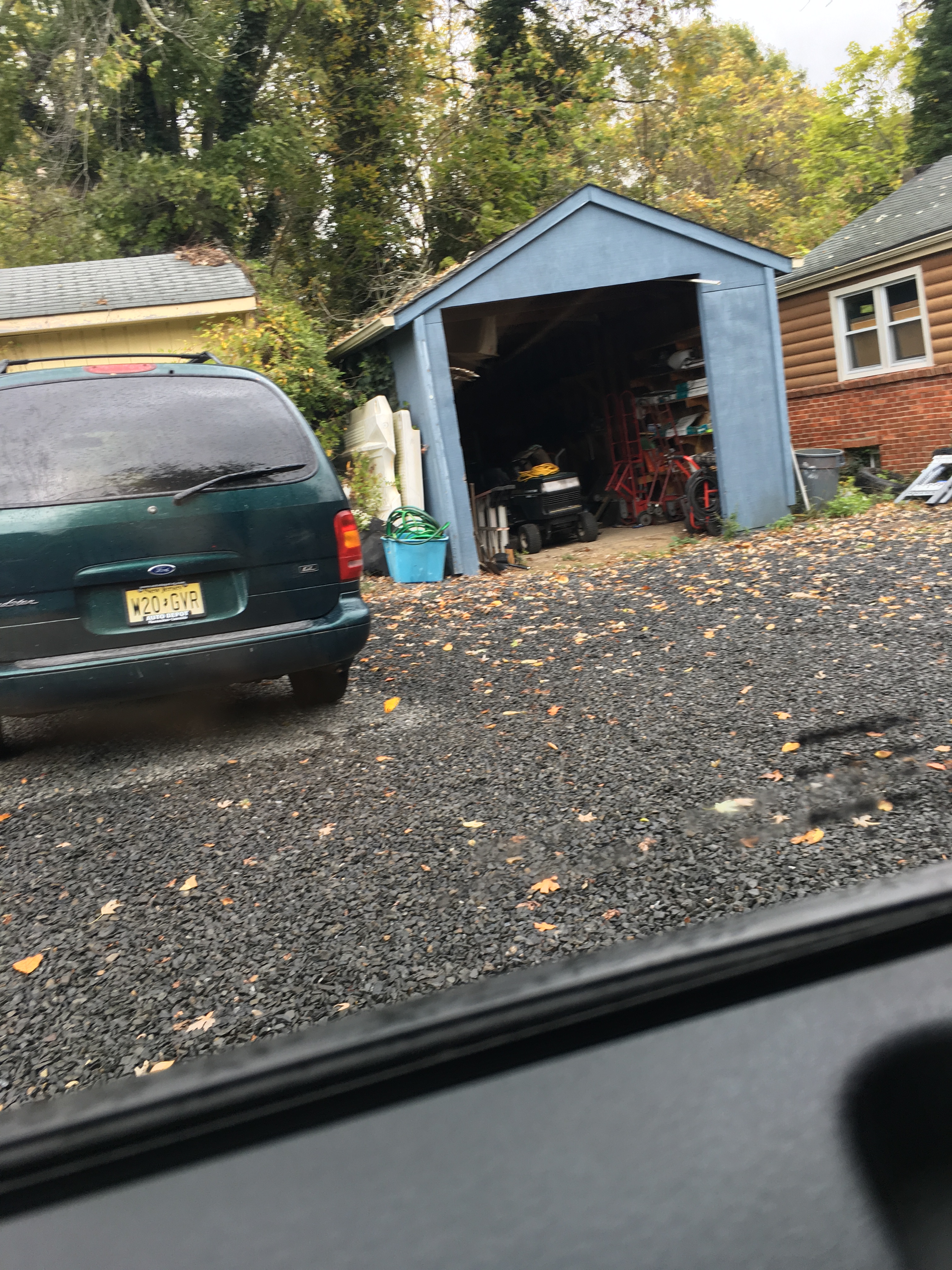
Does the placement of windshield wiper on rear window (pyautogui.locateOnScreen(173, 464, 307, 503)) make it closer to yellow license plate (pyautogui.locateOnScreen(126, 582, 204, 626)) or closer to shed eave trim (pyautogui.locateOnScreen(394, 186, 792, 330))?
yellow license plate (pyautogui.locateOnScreen(126, 582, 204, 626))

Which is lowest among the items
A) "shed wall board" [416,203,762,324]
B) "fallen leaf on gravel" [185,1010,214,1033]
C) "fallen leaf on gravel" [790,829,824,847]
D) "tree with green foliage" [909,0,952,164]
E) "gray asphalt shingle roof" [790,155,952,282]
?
"fallen leaf on gravel" [790,829,824,847]

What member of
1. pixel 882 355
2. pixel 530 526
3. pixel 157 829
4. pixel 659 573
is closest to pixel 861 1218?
pixel 157 829

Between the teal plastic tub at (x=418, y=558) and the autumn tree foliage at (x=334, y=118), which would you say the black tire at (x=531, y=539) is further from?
the autumn tree foliage at (x=334, y=118)

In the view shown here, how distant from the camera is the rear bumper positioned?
425 centimetres

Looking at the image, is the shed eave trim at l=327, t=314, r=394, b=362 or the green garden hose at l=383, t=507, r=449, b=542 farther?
the shed eave trim at l=327, t=314, r=394, b=362

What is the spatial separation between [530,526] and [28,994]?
39.9ft

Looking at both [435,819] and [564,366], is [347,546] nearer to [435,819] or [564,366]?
[435,819]

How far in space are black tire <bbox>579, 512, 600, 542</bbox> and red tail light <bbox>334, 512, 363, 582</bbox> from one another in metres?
10.3

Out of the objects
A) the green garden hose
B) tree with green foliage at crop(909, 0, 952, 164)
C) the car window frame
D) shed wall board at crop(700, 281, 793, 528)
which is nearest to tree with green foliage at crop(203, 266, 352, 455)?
the green garden hose

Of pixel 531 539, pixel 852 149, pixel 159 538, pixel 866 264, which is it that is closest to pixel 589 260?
pixel 531 539

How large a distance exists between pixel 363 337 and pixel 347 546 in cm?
876

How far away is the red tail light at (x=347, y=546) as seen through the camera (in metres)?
4.82

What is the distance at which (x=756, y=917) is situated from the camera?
0.59m

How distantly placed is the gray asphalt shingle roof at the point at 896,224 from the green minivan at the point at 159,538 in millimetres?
12606
